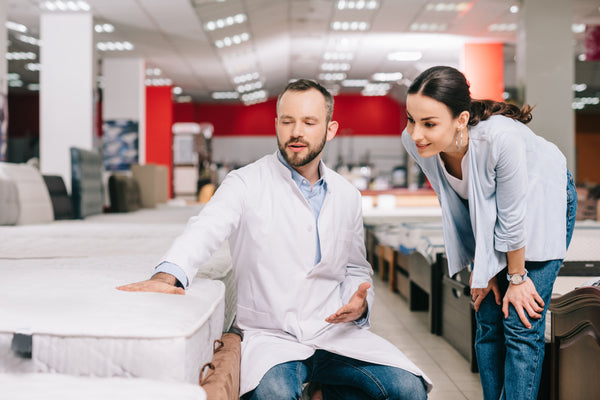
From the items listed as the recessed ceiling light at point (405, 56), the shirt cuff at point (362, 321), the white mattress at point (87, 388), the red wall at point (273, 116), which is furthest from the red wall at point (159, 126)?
the white mattress at point (87, 388)

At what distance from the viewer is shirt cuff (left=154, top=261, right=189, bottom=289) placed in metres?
1.33

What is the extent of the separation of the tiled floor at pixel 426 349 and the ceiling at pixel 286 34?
581 centimetres

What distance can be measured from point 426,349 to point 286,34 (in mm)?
8908

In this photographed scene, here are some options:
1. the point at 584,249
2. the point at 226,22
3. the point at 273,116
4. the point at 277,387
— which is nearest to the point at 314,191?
the point at 277,387

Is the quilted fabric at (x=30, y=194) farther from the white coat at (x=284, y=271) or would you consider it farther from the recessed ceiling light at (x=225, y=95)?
the recessed ceiling light at (x=225, y=95)

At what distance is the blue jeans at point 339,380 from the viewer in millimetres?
1389

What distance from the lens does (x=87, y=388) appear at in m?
1.00

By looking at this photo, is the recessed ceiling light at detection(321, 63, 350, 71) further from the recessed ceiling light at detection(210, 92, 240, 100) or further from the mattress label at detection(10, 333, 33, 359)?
the mattress label at detection(10, 333, 33, 359)

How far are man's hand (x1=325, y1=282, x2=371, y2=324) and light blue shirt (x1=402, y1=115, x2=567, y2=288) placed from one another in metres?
0.36

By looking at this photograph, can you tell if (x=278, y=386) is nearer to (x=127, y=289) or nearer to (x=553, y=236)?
(x=127, y=289)

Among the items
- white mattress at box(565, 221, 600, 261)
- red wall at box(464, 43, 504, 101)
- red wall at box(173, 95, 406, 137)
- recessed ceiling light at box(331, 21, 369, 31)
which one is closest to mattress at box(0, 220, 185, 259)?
white mattress at box(565, 221, 600, 261)

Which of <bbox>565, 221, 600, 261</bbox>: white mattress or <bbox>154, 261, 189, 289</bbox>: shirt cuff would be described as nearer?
<bbox>154, 261, 189, 289</bbox>: shirt cuff

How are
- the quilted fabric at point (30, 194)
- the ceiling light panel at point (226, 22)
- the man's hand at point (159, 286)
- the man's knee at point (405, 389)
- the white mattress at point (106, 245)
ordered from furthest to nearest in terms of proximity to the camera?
the ceiling light panel at point (226, 22) < the quilted fabric at point (30, 194) < the white mattress at point (106, 245) < the man's knee at point (405, 389) < the man's hand at point (159, 286)

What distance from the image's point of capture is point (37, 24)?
872 centimetres
